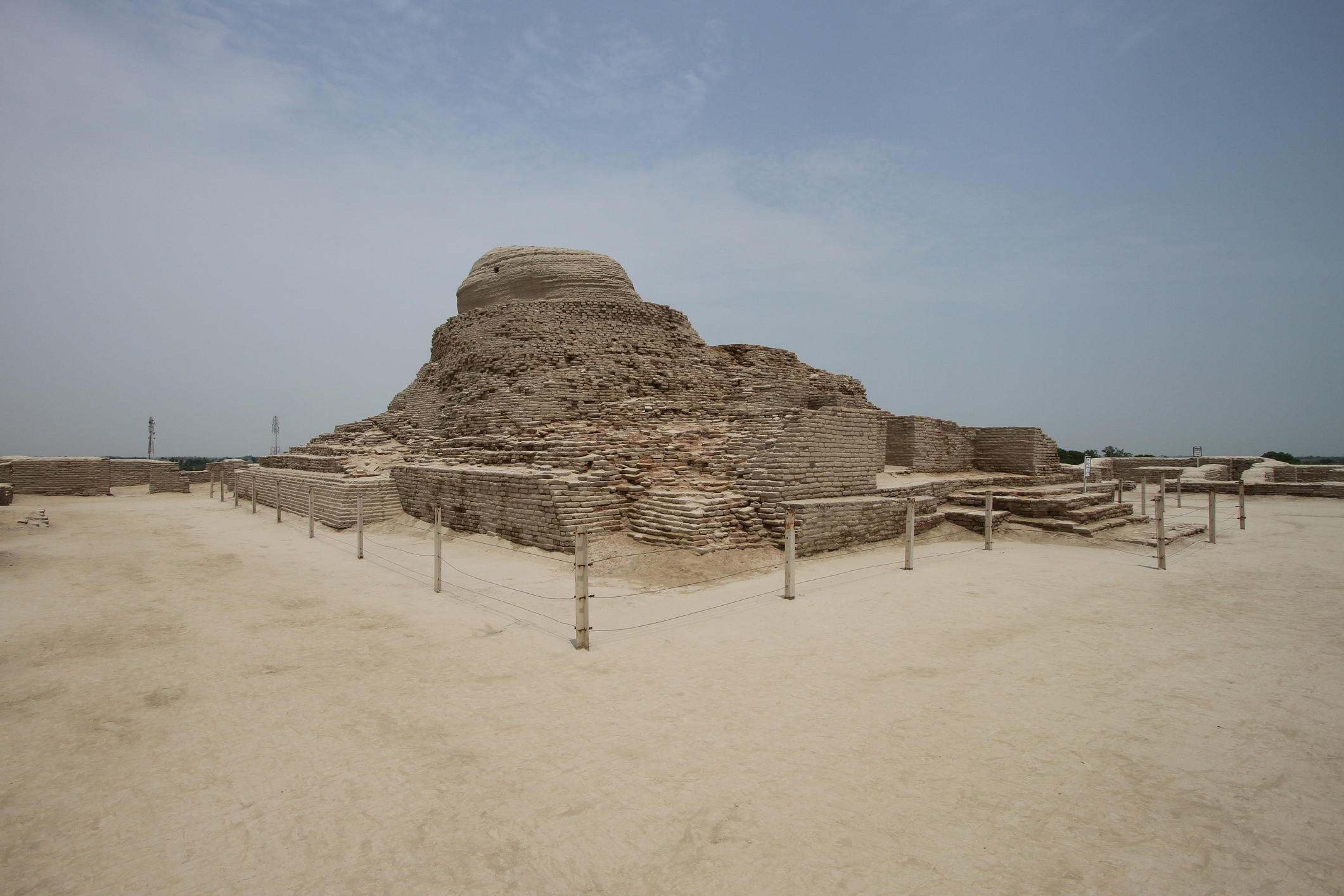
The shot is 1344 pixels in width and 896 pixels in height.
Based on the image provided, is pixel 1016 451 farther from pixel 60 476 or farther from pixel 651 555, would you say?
pixel 60 476

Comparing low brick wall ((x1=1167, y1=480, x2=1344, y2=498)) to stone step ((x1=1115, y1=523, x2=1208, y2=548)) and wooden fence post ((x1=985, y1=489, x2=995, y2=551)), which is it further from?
wooden fence post ((x1=985, y1=489, x2=995, y2=551))

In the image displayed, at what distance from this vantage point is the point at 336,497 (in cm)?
1174

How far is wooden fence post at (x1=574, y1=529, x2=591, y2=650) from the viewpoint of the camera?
179 inches

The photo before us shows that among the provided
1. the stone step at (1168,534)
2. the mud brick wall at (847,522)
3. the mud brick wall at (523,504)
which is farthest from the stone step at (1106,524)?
the mud brick wall at (523,504)

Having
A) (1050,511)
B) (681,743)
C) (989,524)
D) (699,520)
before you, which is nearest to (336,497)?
(699,520)

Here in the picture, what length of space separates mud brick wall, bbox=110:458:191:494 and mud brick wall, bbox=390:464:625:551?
57.1 feet

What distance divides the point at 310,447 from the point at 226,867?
54.7ft

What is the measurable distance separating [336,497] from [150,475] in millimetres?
15732

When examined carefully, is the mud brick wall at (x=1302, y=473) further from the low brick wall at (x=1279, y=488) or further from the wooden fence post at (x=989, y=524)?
the wooden fence post at (x=989, y=524)

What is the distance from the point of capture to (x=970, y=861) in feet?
7.22

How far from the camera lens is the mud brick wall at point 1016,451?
15.9 meters

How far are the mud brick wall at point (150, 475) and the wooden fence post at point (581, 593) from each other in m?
23.8

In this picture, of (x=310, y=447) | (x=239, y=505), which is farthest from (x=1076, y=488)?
(x=239, y=505)

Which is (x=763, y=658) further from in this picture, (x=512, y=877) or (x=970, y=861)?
(x=512, y=877)
